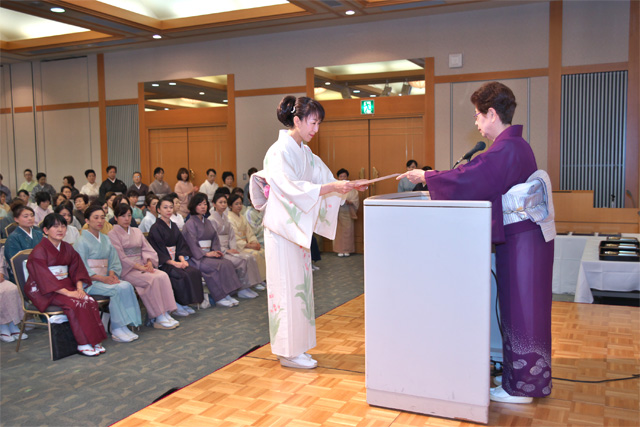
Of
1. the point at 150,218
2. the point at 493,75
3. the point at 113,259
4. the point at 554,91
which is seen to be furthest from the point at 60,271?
the point at 554,91

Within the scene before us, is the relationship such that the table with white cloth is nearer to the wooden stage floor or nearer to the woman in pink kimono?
the wooden stage floor

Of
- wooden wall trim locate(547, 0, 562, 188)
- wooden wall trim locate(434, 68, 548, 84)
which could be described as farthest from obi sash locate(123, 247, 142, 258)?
wooden wall trim locate(547, 0, 562, 188)

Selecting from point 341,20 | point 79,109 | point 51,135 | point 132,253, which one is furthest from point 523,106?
point 51,135

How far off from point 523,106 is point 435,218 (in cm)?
564

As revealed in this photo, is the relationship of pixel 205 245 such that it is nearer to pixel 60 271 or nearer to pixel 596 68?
pixel 60 271

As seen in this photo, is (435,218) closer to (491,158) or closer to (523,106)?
(491,158)

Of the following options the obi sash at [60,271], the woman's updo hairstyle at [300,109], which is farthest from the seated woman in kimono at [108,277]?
the woman's updo hairstyle at [300,109]

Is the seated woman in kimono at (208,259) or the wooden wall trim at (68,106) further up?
the wooden wall trim at (68,106)

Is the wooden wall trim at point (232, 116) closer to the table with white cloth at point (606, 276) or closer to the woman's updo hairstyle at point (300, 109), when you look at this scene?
the table with white cloth at point (606, 276)

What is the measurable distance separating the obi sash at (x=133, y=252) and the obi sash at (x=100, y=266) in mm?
281

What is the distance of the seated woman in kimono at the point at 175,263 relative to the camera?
4.71m

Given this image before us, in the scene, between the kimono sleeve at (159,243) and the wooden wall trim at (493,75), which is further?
the wooden wall trim at (493,75)

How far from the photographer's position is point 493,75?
7328mm

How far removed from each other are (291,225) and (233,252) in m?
2.78
